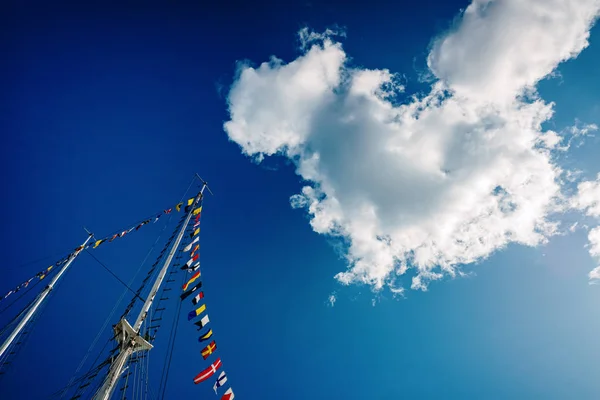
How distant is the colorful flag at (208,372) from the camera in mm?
14734

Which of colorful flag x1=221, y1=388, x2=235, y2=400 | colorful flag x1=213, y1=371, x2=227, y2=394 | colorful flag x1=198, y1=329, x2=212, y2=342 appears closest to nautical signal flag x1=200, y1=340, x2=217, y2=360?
colorful flag x1=198, y1=329, x2=212, y2=342

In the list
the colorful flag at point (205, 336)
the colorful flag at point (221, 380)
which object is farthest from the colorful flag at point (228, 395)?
the colorful flag at point (205, 336)

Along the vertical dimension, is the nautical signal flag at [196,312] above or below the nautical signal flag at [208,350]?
above

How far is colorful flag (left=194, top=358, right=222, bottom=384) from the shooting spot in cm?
1473

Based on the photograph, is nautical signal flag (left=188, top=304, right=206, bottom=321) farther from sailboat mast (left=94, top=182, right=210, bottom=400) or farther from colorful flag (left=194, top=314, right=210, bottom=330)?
sailboat mast (left=94, top=182, right=210, bottom=400)

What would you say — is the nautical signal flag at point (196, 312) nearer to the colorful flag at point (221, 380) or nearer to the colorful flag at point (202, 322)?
the colorful flag at point (202, 322)

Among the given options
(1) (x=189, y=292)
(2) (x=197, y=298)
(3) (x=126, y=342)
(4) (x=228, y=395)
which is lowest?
(4) (x=228, y=395)

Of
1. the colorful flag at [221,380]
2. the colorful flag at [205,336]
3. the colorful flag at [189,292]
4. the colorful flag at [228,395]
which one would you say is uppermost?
the colorful flag at [189,292]

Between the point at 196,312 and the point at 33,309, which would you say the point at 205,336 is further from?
the point at 33,309

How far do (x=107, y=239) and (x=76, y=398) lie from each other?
10.0 metres

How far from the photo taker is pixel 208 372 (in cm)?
1520

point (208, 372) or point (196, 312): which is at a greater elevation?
point (196, 312)

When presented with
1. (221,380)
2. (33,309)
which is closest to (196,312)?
(221,380)

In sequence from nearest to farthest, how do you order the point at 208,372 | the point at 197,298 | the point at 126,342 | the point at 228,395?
the point at 126,342 → the point at 208,372 → the point at 228,395 → the point at 197,298
